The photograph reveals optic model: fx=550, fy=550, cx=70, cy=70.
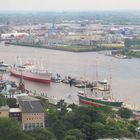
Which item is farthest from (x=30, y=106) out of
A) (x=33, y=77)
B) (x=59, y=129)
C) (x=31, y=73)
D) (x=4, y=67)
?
(x=4, y=67)

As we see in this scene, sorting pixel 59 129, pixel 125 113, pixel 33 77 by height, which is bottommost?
pixel 33 77

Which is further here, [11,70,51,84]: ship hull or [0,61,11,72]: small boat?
[0,61,11,72]: small boat

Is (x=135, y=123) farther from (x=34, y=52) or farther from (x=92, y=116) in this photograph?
(x=34, y=52)

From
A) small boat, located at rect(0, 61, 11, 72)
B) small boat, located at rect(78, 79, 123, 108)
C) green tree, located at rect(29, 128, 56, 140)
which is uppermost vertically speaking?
green tree, located at rect(29, 128, 56, 140)

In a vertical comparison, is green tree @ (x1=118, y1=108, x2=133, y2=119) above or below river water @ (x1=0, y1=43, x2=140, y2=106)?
above

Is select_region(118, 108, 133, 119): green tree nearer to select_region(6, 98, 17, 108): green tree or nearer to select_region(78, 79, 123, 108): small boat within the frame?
select_region(78, 79, 123, 108): small boat

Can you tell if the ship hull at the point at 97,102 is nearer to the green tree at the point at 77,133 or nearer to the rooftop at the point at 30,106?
the rooftop at the point at 30,106

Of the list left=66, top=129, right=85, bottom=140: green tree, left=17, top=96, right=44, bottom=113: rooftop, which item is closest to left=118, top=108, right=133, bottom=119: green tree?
left=17, top=96, right=44, bottom=113: rooftop

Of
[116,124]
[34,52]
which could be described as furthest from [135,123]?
[34,52]

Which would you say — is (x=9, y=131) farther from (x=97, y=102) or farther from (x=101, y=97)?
(x=101, y=97)

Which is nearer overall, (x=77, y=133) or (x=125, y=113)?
(x=77, y=133)
